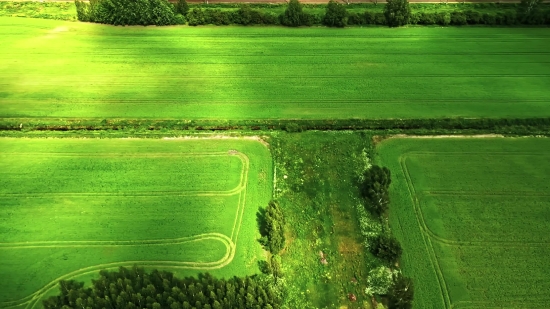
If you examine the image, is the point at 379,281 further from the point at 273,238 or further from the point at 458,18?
the point at 458,18

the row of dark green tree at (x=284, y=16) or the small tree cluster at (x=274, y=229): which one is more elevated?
the row of dark green tree at (x=284, y=16)

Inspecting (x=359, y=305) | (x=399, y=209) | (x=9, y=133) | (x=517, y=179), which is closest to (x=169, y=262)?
(x=359, y=305)

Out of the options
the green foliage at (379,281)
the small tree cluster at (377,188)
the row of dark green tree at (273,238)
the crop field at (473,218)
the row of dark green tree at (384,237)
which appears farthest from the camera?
the small tree cluster at (377,188)

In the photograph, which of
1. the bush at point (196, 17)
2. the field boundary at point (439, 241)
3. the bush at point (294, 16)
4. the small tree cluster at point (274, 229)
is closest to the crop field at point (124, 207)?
the small tree cluster at point (274, 229)

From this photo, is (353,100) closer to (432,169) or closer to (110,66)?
(432,169)

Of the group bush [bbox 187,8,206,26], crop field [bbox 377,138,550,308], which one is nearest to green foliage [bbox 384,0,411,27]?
crop field [bbox 377,138,550,308]

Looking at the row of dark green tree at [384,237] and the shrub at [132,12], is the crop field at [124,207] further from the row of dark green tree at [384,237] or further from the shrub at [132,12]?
the shrub at [132,12]

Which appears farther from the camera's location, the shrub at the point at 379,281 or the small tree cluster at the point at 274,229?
the small tree cluster at the point at 274,229

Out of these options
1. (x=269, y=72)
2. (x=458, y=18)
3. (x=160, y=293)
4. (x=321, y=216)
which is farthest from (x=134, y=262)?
(x=458, y=18)

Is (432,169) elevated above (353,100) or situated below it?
below
